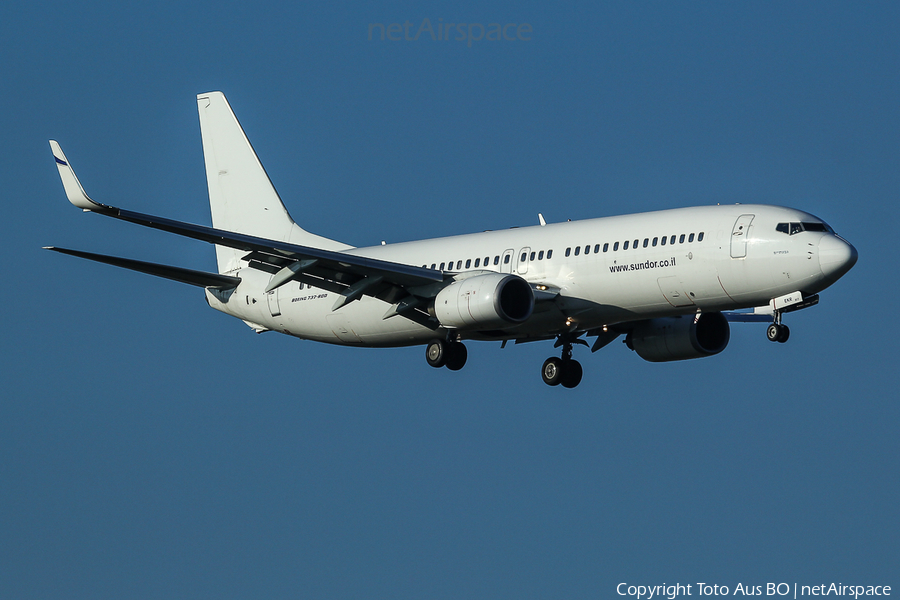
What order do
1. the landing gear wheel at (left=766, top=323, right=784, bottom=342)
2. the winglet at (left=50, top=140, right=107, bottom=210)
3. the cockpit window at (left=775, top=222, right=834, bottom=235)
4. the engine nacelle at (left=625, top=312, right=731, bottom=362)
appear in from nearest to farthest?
the winglet at (left=50, top=140, right=107, bottom=210)
the landing gear wheel at (left=766, top=323, right=784, bottom=342)
the cockpit window at (left=775, top=222, right=834, bottom=235)
the engine nacelle at (left=625, top=312, right=731, bottom=362)

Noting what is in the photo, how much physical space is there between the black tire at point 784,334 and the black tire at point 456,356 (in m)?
11.8

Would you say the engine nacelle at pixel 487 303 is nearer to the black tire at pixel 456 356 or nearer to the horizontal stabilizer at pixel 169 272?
the black tire at pixel 456 356

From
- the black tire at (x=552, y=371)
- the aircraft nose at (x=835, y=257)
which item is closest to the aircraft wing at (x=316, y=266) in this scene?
the black tire at (x=552, y=371)

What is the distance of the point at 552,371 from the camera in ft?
164

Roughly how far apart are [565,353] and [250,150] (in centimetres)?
1766

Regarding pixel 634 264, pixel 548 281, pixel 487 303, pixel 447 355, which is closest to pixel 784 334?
pixel 634 264

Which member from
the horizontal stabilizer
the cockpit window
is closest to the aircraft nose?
the cockpit window

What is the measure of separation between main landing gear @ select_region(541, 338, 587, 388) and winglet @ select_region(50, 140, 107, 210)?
19023 mm

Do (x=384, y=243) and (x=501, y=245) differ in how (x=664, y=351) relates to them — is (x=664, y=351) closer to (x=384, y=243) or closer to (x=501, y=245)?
(x=501, y=245)

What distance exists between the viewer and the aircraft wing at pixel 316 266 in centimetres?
4078

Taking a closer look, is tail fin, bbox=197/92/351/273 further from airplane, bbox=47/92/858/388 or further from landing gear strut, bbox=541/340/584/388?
landing gear strut, bbox=541/340/584/388

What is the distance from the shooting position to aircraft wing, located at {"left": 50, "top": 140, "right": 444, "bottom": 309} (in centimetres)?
4078

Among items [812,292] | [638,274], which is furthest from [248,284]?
[812,292]

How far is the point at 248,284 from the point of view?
53594 mm
